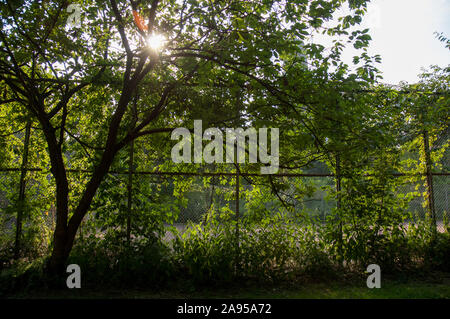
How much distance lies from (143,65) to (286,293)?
168 inches

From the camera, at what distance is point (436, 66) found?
12.2m

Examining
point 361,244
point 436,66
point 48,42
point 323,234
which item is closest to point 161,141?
point 48,42

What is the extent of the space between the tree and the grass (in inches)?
27.1

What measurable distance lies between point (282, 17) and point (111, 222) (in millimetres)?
4392

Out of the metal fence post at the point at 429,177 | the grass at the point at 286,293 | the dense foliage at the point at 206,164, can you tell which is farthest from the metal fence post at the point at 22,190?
the metal fence post at the point at 429,177

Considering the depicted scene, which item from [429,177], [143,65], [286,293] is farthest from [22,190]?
[429,177]

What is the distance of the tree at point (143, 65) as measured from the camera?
4.60m

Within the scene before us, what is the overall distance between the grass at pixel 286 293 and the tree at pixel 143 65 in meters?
0.69

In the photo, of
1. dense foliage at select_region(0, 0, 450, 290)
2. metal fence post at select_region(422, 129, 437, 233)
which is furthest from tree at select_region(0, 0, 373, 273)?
metal fence post at select_region(422, 129, 437, 233)

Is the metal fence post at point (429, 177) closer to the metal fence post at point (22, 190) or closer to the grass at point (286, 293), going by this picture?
the grass at point (286, 293)

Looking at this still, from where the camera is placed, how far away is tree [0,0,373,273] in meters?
4.60

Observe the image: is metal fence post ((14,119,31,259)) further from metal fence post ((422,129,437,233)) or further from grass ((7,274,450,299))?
metal fence post ((422,129,437,233))

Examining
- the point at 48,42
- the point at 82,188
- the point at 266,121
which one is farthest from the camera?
the point at 82,188
